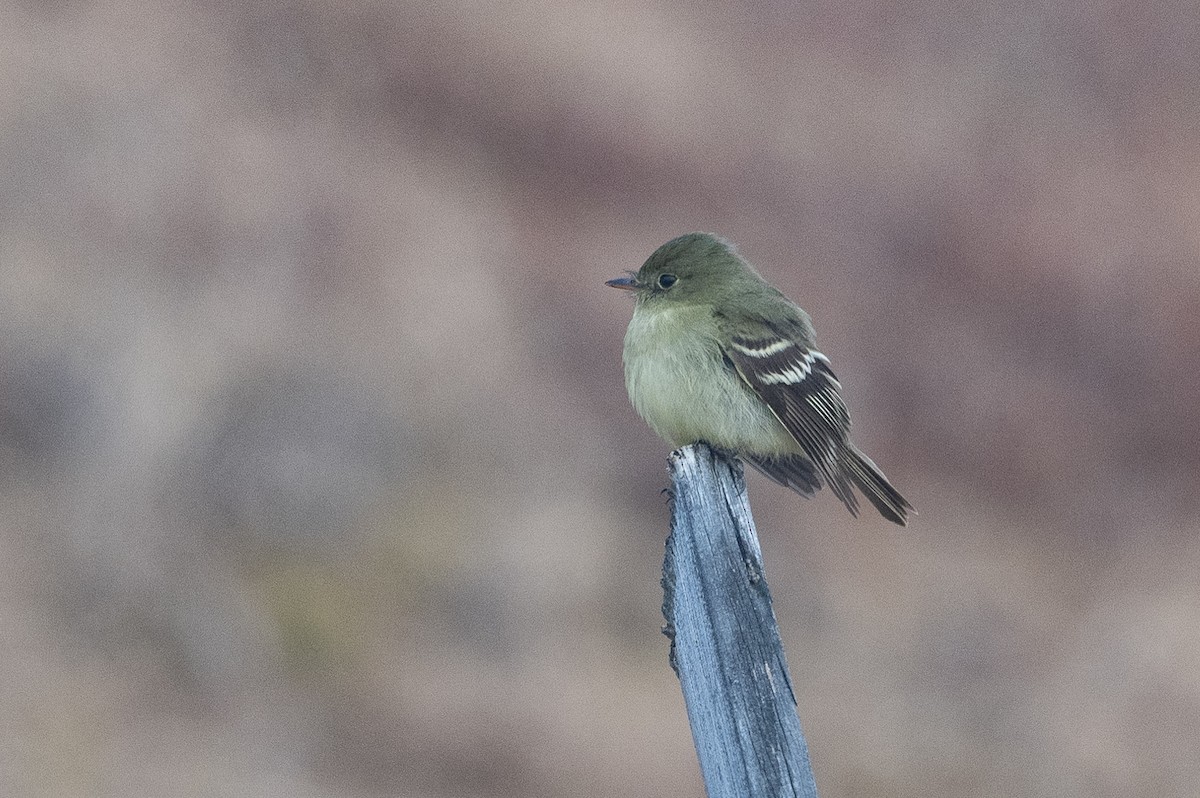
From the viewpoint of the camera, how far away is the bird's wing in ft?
19.5

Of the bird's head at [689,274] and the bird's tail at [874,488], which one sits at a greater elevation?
the bird's head at [689,274]

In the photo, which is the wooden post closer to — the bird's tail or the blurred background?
the bird's tail

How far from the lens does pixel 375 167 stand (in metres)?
12.2

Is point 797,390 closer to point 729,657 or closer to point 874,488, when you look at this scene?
point 874,488

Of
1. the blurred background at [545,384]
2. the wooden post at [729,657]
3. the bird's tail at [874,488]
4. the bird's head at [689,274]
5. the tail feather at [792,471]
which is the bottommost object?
the wooden post at [729,657]

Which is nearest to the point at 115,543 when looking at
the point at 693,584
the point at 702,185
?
the point at 702,185

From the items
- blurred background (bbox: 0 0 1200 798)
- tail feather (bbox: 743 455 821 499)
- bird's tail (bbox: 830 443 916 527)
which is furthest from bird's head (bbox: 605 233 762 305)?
blurred background (bbox: 0 0 1200 798)

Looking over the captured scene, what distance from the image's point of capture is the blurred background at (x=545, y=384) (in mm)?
9852

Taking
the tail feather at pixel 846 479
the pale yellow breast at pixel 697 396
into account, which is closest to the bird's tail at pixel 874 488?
the tail feather at pixel 846 479

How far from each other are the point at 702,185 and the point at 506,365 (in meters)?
2.65

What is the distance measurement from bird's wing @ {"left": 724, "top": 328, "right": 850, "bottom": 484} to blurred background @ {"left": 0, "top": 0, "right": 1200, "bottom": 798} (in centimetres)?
435

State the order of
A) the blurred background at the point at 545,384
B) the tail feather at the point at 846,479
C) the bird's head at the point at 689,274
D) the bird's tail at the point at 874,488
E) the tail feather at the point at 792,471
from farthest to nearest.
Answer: the blurred background at the point at 545,384, the bird's head at the point at 689,274, the tail feather at the point at 792,471, the bird's tail at the point at 874,488, the tail feather at the point at 846,479

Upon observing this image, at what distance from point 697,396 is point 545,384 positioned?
5.58m

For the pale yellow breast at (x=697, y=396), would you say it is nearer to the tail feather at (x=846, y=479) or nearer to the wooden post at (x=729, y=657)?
the tail feather at (x=846, y=479)
